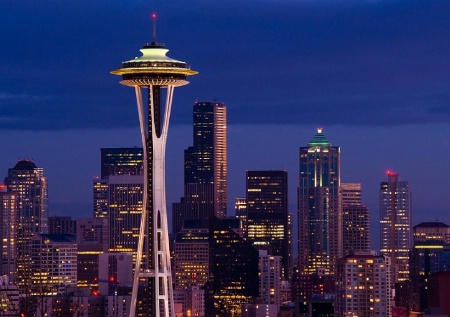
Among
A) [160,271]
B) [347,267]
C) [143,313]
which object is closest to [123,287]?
[347,267]

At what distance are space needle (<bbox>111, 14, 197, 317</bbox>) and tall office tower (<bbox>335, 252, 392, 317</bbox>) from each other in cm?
5007

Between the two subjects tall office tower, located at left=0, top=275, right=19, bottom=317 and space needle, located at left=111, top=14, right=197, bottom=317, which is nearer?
tall office tower, located at left=0, top=275, right=19, bottom=317

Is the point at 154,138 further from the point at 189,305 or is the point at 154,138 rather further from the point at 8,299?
the point at 189,305

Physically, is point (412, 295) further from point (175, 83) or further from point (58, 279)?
point (175, 83)

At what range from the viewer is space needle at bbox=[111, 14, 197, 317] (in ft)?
375

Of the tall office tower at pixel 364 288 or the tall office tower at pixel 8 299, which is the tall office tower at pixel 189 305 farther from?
the tall office tower at pixel 8 299

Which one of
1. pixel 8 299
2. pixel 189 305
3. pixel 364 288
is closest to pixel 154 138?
pixel 8 299

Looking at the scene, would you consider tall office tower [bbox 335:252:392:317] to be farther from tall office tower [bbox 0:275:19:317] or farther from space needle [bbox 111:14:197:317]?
tall office tower [bbox 0:275:19:317]

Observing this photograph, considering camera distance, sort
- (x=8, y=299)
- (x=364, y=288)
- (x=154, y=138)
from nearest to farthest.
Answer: (x=8, y=299) → (x=154, y=138) → (x=364, y=288)

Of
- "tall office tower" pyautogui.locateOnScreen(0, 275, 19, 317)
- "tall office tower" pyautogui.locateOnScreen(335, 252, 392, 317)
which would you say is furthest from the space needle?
"tall office tower" pyautogui.locateOnScreen(335, 252, 392, 317)

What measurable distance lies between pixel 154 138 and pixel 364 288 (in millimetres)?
64739

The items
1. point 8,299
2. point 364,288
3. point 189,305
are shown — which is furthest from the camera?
point 189,305

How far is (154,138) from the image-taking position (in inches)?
4486

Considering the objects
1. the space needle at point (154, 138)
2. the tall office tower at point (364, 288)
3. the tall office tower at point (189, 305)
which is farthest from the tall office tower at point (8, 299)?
the tall office tower at point (189, 305)
